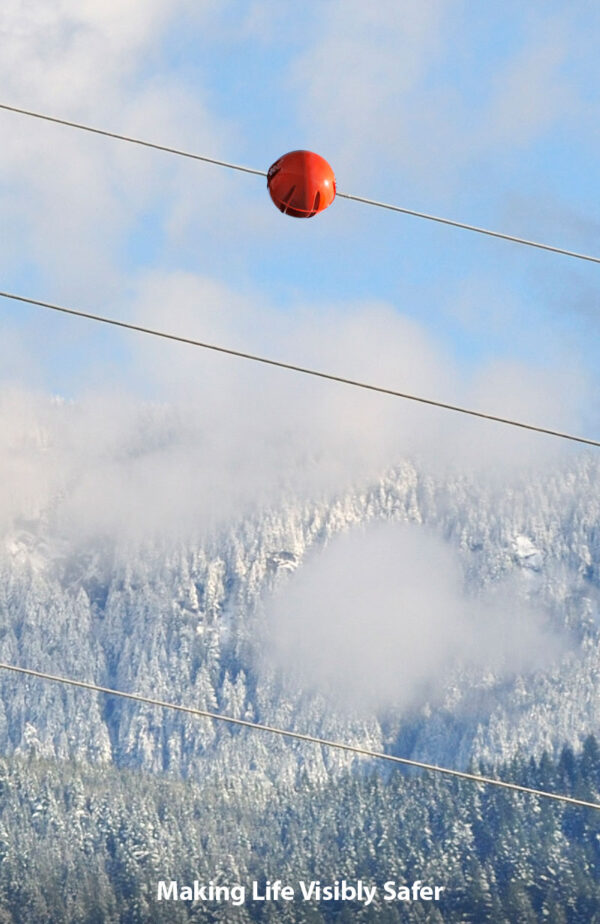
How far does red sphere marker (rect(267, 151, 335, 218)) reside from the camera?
2483cm

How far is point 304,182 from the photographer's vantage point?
2484 centimetres

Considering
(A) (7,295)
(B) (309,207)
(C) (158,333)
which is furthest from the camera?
(B) (309,207)

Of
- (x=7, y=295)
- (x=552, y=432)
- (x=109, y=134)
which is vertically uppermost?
(x=109, y=134)

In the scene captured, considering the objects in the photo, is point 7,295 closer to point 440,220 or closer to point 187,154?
point 187,154

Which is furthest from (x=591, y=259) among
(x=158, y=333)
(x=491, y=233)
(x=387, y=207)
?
(x=158, y=333)

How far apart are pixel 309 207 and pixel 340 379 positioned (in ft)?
11.3

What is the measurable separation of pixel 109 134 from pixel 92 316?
270 centimetres

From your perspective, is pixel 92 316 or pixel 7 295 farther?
pixel 92 316

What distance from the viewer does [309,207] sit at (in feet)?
81.9

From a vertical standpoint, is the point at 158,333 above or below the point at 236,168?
below

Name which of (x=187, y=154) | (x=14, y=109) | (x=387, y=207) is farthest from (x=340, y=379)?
(x=14, y=109)

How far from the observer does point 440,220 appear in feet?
75.9

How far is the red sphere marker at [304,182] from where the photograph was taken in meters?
24.8

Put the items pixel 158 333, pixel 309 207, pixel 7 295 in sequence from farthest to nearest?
pixel 309 207
pixel 158 333
pixel 7 295
